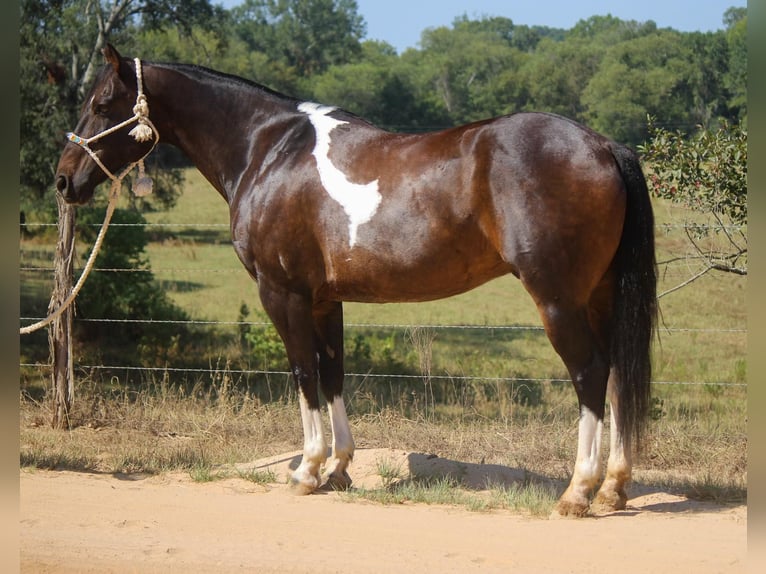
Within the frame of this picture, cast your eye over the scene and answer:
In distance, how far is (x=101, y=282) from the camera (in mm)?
10531

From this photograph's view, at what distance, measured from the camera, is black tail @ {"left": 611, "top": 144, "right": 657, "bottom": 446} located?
179 inches

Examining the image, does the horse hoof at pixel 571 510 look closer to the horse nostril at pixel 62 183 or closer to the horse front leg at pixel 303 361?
the horse front leg at pixel 303 361

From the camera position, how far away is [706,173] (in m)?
6.14

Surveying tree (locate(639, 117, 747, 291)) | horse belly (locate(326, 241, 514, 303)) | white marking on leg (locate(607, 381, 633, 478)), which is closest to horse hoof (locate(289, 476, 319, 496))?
horse belly (locate(326, 241, 514, 303))

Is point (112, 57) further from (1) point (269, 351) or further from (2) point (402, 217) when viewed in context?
(1) point (269, 351)

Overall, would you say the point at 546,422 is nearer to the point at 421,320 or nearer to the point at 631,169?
the point at 631,169

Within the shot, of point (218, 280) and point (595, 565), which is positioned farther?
point (218, 280)

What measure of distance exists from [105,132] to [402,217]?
79.6 inches

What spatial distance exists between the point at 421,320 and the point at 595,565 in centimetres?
1110

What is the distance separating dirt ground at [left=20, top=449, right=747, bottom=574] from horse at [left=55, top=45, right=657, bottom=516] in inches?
13.1

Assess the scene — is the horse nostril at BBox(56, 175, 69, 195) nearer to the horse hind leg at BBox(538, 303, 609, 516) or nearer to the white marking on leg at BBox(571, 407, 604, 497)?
the horse hind leg at BBox(538, 303, 609, 516)

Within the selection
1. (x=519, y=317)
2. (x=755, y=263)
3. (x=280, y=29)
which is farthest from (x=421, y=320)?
(x=280, y=29)

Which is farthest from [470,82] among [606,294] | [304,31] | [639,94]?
[606,294]

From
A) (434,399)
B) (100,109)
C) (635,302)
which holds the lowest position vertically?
(434,399)
